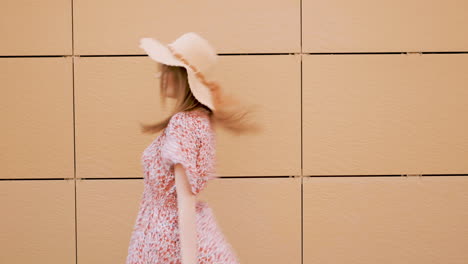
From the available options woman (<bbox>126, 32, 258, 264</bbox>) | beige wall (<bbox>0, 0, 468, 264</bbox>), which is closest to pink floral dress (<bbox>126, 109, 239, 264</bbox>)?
woman (<bbox>126, 32, 258, 264</bbox>)

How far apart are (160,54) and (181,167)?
370mm

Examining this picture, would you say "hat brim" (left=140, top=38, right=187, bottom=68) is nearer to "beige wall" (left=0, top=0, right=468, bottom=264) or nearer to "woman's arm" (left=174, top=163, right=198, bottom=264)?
"woman's arm" (left=174, top=163, right=198, bottom=264)

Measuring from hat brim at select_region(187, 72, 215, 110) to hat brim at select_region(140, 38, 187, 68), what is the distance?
5 centimetres

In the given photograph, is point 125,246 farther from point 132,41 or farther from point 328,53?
point 328,53

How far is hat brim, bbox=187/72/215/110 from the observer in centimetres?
174

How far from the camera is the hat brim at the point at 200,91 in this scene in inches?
68.6

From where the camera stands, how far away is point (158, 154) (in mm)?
1776

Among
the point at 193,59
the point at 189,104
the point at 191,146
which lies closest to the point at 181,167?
the point at 191,146

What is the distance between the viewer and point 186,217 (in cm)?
164

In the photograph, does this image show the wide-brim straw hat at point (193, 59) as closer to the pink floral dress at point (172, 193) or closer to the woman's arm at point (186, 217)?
the pink floral dress at point (172, 193)

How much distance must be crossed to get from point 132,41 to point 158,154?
39.0 inches

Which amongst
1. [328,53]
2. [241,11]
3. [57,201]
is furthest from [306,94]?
[57,201]

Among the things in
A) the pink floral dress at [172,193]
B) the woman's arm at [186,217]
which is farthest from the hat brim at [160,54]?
the woman's arm at [186,217]

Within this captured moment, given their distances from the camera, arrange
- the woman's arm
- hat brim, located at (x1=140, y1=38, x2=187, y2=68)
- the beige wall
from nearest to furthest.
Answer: the woman's arm → hat brim, located at (x1=140, y1=38, x2=187, y2=68) → the beige wall
